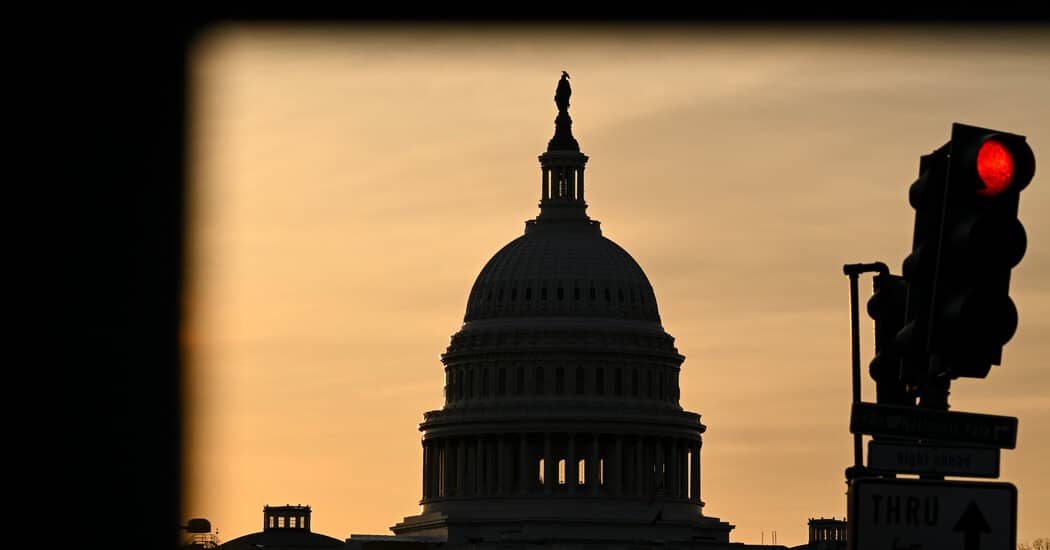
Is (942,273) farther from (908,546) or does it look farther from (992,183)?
(908,546)

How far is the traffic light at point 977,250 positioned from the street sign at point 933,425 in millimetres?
2526

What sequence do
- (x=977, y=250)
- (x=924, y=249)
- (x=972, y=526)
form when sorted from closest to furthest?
(x=977, y=250) < (x=924, y=249) < (x=972, y=526)

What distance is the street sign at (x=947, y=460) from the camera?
22.4m

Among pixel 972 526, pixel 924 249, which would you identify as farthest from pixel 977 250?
pixel 972 526

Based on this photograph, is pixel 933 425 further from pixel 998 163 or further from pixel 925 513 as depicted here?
pixel 998 163

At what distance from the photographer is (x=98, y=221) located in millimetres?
18906

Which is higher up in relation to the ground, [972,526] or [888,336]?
[888,336]

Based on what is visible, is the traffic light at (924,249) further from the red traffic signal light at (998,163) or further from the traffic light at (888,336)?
the traffic light at (888,336)

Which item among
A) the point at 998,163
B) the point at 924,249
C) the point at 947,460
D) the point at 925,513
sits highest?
the point at 998,163

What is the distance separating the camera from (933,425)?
72.9 feet

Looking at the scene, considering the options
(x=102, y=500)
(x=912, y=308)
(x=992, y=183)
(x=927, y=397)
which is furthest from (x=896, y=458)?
(x=102, y=500)

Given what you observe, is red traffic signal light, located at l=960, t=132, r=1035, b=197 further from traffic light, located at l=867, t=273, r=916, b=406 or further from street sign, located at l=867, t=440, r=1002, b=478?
traffic light, located at l=867, t=273, r=916, b=406

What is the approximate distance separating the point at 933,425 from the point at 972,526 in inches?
42.0

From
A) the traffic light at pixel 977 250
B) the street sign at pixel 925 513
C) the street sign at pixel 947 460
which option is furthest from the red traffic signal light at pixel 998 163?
the street sign at pixel 947 460
